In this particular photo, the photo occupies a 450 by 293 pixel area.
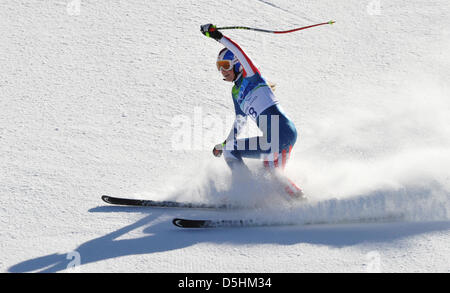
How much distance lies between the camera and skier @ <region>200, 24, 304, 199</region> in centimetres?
564

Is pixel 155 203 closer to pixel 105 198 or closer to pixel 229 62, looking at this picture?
pixel 105 198

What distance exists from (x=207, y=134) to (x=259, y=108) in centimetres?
174

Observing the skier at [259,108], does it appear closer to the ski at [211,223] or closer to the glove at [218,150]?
the glove at [218,150]

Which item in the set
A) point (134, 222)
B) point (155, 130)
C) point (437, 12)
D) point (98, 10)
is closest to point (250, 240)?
point (134, 222)

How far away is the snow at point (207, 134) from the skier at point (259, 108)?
0.27m

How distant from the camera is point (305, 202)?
579 cm

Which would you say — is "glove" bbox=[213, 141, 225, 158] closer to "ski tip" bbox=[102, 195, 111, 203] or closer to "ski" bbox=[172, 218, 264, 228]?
"ski" bbox=[172, 218, 264, 228]

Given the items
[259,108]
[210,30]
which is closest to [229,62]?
[210,30]

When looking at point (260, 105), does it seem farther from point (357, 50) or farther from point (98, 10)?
point (98, 10)

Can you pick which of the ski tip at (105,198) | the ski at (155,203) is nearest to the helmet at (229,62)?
the ski at (155,203)

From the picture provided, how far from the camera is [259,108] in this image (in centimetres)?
→ 566

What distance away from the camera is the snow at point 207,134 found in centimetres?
530

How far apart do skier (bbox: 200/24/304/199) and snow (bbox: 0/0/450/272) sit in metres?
0.27

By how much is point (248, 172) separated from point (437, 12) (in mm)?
5737
